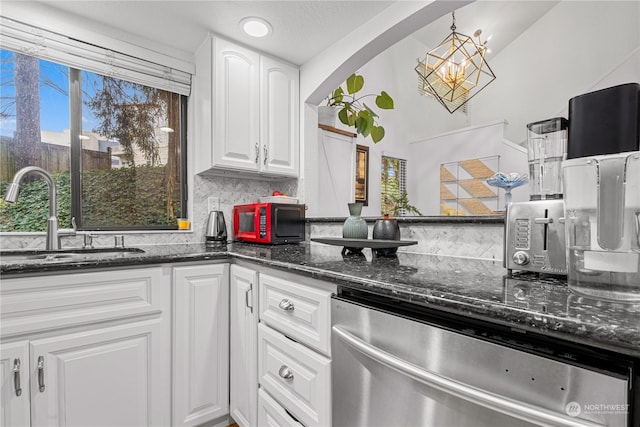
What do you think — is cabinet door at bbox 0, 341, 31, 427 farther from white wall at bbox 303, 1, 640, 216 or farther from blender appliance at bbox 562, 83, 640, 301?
white wall at bbox 303, 1, 640, 216

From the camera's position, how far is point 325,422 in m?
0.97

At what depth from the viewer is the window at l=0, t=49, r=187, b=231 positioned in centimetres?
174

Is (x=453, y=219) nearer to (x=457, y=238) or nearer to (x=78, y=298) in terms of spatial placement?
(x=457, y=238)

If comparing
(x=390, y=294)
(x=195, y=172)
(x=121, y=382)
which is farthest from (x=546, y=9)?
(x=121, y=382)

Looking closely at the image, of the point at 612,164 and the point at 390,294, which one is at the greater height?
the point at 612,164


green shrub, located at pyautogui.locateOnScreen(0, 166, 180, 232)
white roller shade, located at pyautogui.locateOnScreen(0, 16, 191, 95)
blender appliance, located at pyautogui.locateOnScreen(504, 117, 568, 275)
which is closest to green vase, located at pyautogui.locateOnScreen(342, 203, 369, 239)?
blender appliance, located at pyautogui.locateOnScreen(504, 117, 568, 275)

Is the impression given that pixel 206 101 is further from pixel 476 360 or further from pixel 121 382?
pixel 476 360

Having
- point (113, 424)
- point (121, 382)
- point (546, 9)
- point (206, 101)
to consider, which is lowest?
point (113, 424)

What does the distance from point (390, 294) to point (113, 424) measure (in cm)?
135

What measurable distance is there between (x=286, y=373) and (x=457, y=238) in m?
0.90

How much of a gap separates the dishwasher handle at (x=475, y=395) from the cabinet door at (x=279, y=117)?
65.3 inches

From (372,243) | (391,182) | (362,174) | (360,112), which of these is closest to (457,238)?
(372,243)

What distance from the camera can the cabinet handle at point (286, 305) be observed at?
1.13 m

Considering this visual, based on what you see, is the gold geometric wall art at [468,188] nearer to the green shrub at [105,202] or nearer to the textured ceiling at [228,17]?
the textured ceiling at [228,17]
